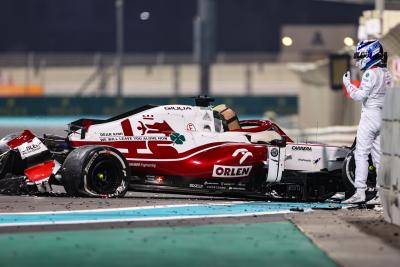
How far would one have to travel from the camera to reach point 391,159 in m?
11.4

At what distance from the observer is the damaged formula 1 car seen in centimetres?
1429

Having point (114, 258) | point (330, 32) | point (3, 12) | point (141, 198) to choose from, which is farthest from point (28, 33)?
point (114, 258)

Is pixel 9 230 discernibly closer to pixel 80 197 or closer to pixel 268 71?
pixel 80 197

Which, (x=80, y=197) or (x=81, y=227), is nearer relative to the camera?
(x=81, y=227)

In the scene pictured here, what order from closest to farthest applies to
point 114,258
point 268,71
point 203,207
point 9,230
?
point 114,258
point 9,230
point 203,207
point 268,71

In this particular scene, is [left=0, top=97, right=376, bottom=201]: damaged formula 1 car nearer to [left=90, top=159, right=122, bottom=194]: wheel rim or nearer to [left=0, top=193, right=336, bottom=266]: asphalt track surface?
[left=90, top=159, right=122, bottom=194]: wheel rim

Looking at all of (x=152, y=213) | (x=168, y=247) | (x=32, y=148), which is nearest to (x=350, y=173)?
(x=152, y=213)

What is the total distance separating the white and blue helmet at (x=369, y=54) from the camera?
1365 centimetres

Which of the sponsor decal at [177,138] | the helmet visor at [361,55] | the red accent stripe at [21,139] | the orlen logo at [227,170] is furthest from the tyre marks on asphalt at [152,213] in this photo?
the red accent stripe at [21,139]

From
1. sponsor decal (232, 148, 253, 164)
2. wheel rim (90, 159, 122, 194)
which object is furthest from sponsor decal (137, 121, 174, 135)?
sponsor decal (232, 148, 253, 164)

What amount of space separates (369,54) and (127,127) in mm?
3138

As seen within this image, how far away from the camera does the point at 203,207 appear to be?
42.9 feet

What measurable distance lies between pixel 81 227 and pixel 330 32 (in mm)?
74743

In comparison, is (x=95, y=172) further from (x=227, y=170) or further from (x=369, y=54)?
(x=369, y=54)
